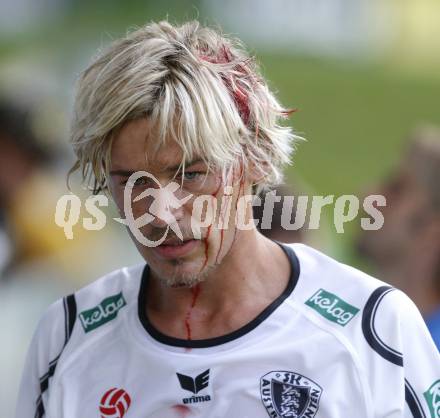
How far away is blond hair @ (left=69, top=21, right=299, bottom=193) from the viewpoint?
2.40 metres

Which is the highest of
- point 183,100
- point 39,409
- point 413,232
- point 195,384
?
point 183,100

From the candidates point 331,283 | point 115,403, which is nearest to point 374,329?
point 331,283

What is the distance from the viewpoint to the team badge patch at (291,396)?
2.43 m

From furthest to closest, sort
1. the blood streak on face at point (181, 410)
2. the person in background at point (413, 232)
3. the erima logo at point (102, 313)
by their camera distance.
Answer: the person in background at point (413, 232) < the erima logo at point (102, 313) < the blood streak on face at point (181, 410)

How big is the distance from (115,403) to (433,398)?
0.77 meters

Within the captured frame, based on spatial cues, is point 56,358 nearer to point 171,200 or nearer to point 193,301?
point 193,301

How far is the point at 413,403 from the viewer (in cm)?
244

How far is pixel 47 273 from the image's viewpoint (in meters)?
5.53

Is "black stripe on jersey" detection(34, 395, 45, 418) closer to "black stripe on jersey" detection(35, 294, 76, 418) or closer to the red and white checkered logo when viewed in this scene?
"black stripe on jersey" detection(35, 294, 76, 418)

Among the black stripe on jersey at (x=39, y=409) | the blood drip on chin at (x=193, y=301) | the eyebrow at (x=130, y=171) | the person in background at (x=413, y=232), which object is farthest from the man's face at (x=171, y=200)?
the person in background at (x=413, y=232)

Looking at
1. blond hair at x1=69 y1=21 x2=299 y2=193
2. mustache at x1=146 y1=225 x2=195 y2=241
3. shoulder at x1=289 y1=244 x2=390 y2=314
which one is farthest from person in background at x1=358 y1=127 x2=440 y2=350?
mustache at x1=146 y1=225 x2=195 y2=241

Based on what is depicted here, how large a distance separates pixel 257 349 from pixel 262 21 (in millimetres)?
6791

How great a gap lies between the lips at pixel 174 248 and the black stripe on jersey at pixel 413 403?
611 millimetres

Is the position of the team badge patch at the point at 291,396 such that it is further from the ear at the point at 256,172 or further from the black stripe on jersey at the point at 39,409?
the black stripe on jersey at the point at 39,409
